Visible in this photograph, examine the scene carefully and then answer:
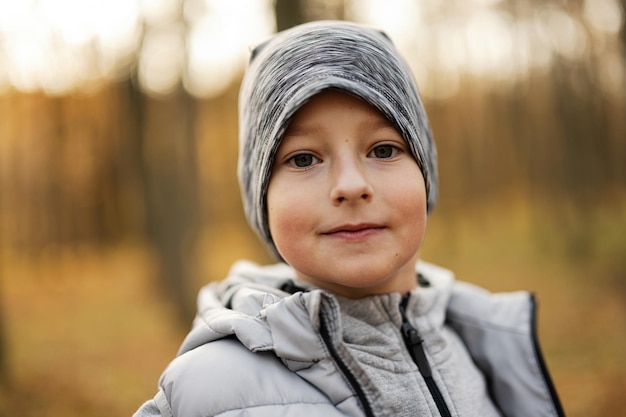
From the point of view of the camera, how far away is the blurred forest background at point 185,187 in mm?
6762

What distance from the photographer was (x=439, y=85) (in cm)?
1338

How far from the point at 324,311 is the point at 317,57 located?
0.70 meters

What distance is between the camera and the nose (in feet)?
Answer: 4.78

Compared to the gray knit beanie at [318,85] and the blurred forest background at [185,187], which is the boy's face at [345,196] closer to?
the gray knit beanie at [318,85]

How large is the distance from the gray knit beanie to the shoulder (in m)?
0.46

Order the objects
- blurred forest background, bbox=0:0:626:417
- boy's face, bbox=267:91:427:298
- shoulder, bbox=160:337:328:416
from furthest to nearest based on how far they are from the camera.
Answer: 1. blurred forest background, bbox=0:0:626:417
2. boy's face, bbox=267:91:427:298
3. shoulder, bbox=160:337:328:416

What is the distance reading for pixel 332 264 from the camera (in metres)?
1.52

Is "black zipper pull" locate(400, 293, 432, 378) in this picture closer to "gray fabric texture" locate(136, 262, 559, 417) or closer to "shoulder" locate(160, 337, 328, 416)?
"gray fabric texture" locate(136, 262, 559, 417)

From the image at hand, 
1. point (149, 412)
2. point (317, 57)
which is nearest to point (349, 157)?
point (317, 57)

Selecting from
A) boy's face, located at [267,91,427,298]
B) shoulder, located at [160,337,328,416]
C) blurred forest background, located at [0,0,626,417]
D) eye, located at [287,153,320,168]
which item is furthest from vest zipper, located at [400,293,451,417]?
blurred forest background, located at [0,0,626,417]

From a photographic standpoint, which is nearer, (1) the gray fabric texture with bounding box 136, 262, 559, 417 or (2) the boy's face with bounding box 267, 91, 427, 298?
(1) the gray fabric texture with bounding box 136, 262, 559, 417

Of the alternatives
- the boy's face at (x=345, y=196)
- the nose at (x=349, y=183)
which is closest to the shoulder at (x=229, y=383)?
the boy's face at (x=345, y=196)

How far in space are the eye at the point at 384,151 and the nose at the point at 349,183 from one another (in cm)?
9

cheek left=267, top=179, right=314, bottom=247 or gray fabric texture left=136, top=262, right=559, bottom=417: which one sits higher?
cheek left=267, top=179, right=314, bottom=247
